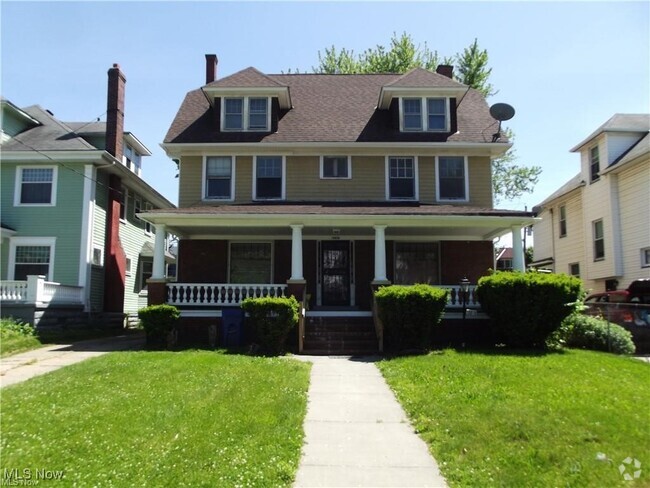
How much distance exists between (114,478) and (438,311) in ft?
29.3

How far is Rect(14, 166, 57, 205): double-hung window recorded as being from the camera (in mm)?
19156

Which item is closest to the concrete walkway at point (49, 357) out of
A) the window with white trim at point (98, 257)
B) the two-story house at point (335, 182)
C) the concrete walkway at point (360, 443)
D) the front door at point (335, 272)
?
the two-story house at point (335, 182)

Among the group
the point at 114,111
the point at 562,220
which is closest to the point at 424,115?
the point at 114,111

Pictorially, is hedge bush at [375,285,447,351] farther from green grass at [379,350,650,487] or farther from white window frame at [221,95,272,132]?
white window frame at [221,95,272,132]

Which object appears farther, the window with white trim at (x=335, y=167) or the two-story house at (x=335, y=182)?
the window with white trim at (x=335, y=167)

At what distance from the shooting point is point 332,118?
19.0 m

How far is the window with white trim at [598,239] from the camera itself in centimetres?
2338

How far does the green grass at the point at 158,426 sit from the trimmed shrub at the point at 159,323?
12.2 feet

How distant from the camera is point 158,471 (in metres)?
4.91

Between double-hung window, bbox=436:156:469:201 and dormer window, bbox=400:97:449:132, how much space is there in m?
1.18

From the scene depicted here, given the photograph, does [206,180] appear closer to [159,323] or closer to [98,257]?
[98,257]

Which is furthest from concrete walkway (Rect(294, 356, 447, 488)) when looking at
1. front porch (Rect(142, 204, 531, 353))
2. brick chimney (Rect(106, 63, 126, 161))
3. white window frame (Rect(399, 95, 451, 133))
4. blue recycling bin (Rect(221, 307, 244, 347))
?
brick chimney (Rect(106, 63, 126, 161))

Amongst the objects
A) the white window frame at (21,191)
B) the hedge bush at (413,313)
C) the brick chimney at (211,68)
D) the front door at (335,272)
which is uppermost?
the brick chimney at (211,68)

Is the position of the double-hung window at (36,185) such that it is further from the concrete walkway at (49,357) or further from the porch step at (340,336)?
the porch step at (340,336)
